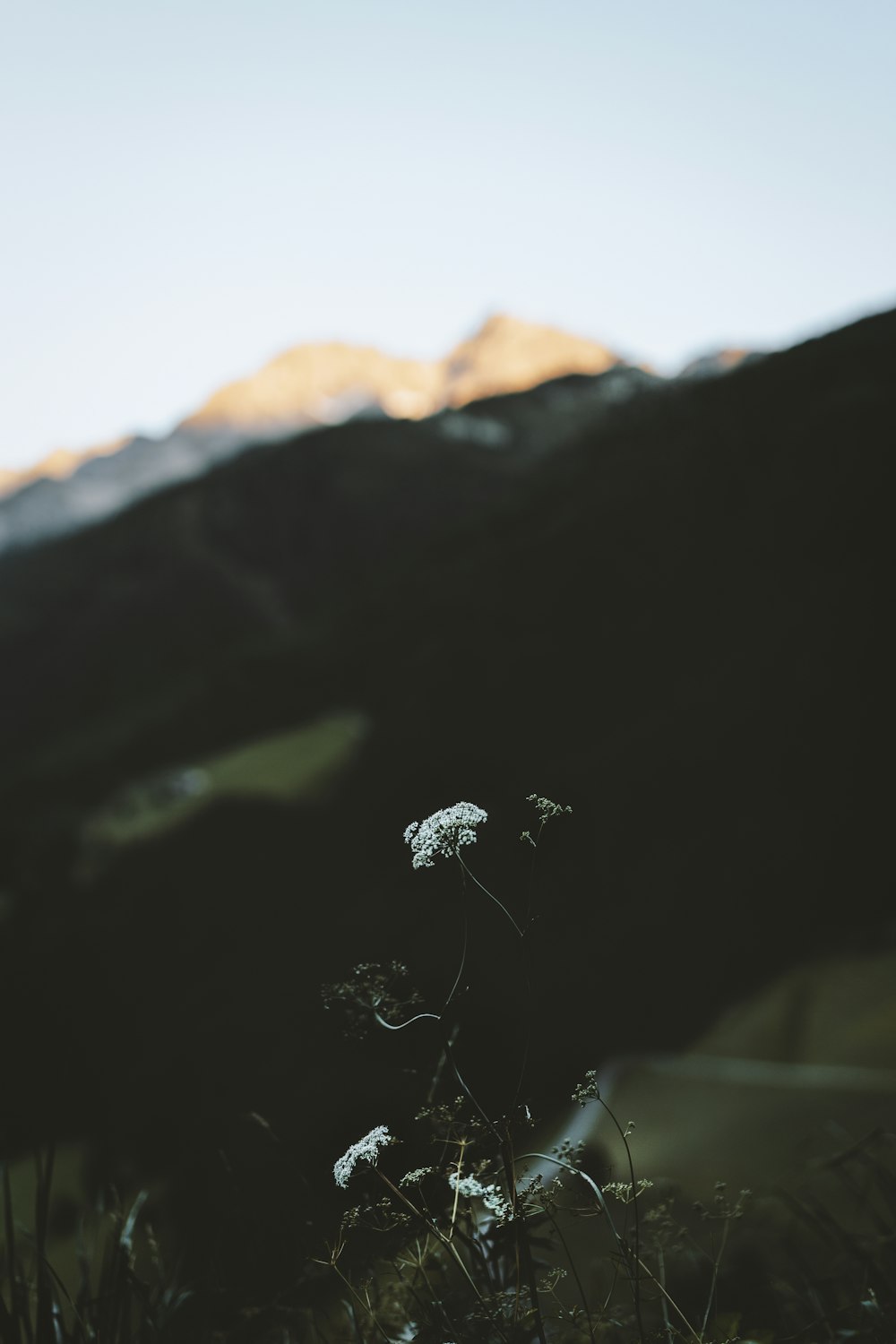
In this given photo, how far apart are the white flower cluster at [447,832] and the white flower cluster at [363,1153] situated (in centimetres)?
22

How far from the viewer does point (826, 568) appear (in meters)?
2.58

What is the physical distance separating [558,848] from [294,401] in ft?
437

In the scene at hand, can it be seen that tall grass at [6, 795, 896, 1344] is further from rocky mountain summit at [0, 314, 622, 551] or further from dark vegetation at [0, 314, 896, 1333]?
rocky mountain summit at [0, 314, 622, 551]

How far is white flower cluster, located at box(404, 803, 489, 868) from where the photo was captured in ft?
2.41

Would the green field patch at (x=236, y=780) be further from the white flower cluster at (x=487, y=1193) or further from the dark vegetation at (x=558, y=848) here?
the white flower cluster at (x=487, y=1193)

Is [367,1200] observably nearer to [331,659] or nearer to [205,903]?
[205,903]

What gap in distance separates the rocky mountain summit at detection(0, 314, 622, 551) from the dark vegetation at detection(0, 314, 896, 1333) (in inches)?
2126

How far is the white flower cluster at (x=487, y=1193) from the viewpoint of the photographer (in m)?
0.73

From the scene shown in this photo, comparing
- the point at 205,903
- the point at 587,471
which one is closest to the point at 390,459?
the point at 587,471

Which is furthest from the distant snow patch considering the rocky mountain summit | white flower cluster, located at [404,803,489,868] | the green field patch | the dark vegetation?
the rocky mountain summit

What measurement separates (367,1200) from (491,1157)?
0.12 m

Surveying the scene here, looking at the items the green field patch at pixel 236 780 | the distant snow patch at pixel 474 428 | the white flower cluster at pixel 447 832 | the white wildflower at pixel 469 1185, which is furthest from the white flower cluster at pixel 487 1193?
the distant snow patch at pixel 474 428

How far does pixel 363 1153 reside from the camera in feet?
2.40

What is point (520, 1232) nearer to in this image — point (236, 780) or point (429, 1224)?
point (429, 1224)
